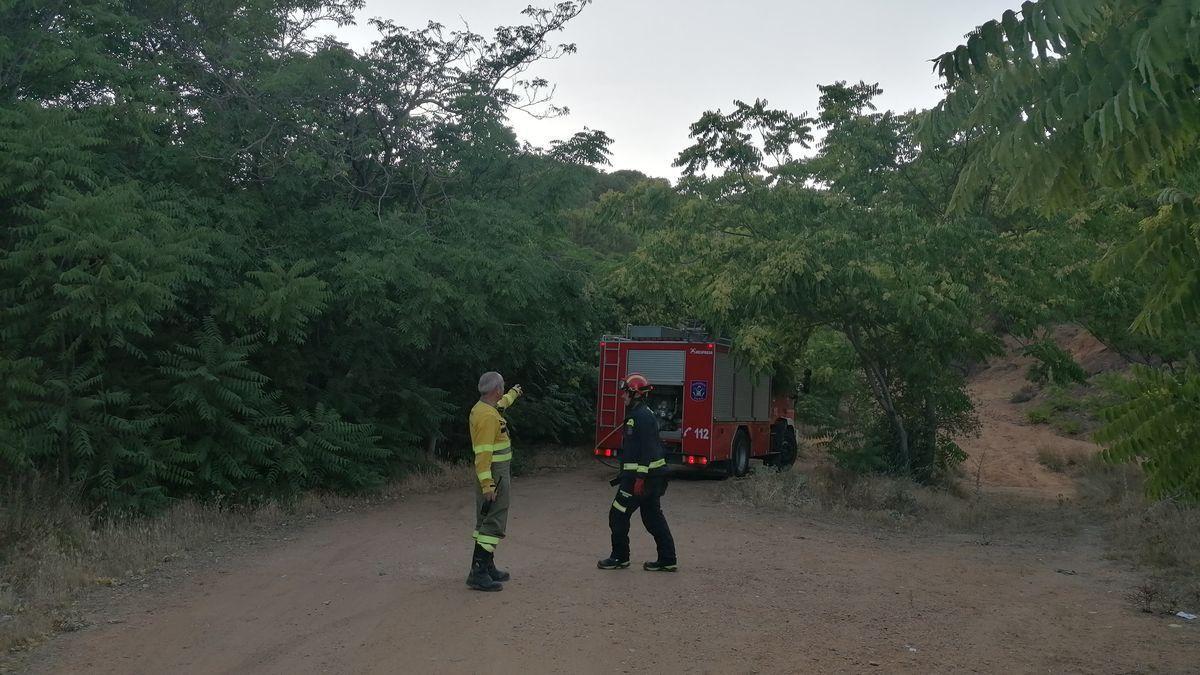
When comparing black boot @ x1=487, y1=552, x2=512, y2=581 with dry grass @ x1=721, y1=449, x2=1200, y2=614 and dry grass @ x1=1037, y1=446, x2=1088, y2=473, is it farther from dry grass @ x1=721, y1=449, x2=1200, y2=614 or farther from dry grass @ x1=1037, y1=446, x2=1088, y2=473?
dry grass @ x1=1037, y1=446, x2=1088, y2=473

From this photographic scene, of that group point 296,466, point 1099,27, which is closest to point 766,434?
point 296,466

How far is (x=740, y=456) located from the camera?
826 inches

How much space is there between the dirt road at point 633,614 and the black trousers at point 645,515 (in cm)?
30

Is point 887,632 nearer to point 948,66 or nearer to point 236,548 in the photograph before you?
point 948,66

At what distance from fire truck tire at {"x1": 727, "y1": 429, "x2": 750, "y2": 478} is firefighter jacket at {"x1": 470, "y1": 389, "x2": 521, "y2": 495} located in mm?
12003

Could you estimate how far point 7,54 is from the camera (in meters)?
13.1

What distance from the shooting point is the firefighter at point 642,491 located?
9680 millimetres

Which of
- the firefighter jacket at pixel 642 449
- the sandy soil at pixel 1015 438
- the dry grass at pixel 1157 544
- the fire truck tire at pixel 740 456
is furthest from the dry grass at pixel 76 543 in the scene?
the sandy soil at pixel 1015 438

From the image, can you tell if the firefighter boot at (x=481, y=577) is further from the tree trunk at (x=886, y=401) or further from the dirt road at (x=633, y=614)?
the tree trunk at (x=886, y=401)

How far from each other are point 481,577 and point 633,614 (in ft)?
4.96

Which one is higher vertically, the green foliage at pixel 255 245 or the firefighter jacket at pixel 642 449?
the green foliage at pixel 255 245

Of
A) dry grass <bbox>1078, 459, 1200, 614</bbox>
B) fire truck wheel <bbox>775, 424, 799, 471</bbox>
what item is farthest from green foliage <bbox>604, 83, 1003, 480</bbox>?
dry grass <bbox>1078, 459, 1200, 614</bbox>

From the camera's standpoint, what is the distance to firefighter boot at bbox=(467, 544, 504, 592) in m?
8.71

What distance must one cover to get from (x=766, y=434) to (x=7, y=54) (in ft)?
52.6
